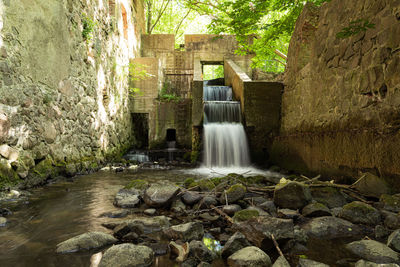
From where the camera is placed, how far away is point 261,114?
24.5ft

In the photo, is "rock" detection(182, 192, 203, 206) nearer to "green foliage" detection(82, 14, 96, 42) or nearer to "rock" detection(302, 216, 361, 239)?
"rock" detection(302, 216, 361, 239)

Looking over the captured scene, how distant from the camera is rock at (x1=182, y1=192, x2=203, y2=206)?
2.99 metres

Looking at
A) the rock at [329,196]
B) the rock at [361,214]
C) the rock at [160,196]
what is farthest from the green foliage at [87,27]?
the rock at [361,214]

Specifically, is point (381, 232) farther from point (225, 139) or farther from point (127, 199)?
point (225, 139)

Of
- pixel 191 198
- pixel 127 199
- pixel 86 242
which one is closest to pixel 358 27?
pixel 191 198

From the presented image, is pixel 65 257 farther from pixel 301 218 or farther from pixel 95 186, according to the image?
pixel 95 186

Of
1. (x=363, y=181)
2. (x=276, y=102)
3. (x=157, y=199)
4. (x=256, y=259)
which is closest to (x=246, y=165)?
(x=276, y=102)

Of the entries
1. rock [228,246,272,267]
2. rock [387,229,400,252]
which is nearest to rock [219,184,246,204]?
rock [228,246,272,267]

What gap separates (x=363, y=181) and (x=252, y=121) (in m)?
4.48

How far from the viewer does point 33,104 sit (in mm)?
3918

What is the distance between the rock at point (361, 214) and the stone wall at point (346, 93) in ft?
2.37

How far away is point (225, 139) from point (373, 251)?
5939 mm

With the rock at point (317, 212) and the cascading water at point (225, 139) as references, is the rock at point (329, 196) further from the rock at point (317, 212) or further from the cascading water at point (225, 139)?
the cascading water at point (225, 139)

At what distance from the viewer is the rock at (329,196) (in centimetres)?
290
